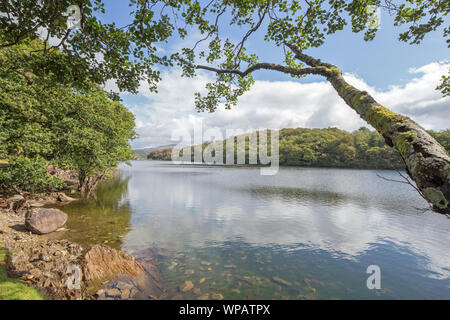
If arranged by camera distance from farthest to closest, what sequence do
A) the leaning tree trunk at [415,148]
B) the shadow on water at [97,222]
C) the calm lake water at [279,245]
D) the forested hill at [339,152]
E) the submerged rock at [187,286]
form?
the forested hill at [339,152] → the shadow on water at [97,222] → the calm lake water at [279,245] → the submerged rock at [187,286] → the leaning tree trunk at [415,148]

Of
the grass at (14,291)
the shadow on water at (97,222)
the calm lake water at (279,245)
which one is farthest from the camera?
the shadow on water at (97,222)

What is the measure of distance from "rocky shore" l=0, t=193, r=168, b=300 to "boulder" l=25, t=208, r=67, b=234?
22.6 inches

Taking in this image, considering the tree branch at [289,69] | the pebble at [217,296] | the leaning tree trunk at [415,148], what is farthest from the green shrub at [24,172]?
the leaning tree trunk at [415,148]

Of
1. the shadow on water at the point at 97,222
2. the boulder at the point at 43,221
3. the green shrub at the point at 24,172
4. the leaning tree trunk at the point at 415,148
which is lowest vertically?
the shadow on water at the point at 97,222

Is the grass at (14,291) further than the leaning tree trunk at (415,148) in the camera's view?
Yes

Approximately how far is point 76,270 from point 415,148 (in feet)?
34.0

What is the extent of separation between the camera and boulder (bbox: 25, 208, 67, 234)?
35.8 ft

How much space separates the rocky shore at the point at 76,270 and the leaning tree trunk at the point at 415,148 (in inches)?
311

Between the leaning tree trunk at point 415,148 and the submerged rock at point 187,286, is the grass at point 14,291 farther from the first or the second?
the leaning tree trunk at point 415,148

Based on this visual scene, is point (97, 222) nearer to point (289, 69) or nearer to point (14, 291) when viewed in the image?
point (14, 291)

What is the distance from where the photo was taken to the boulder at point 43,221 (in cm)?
1090

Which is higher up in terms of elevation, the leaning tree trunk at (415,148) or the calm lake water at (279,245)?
the leaning tree trunk at (415,148)

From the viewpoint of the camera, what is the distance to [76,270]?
7.23 meters

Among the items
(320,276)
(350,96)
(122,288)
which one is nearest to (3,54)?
(122,288)
